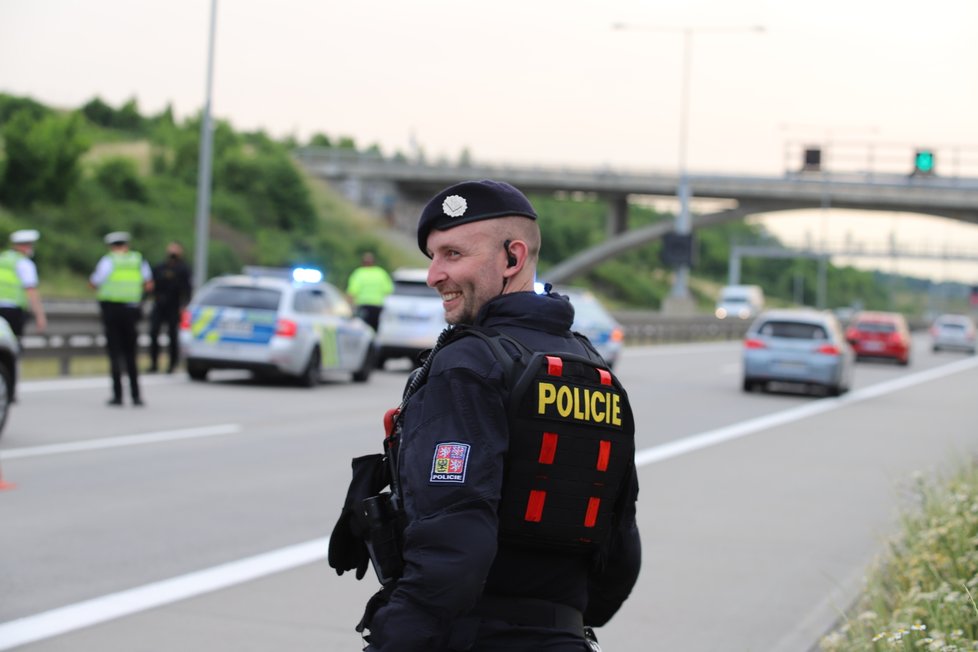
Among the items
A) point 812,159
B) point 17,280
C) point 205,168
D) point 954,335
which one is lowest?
point 954,335

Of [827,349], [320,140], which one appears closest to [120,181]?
[827,349]

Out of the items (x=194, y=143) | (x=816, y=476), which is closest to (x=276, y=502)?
(x=816, y=476)

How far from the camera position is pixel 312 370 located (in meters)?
20.4

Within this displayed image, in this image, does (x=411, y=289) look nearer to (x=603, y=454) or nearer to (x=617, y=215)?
(x=603, y=454)

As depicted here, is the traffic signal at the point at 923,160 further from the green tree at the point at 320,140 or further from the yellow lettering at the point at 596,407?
the green tree at the point at 320,140

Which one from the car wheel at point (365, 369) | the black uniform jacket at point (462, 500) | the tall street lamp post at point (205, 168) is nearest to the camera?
the black uniform jacket at point (462, 500)

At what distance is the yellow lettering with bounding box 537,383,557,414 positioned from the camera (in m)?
2.89

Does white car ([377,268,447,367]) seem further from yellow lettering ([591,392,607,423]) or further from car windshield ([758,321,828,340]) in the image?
yellow lettering ([591,392,607,423])

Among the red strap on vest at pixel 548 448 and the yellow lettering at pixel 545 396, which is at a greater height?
the yellow lettering at pixel 545 396

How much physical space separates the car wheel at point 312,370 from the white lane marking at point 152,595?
38.4 feet

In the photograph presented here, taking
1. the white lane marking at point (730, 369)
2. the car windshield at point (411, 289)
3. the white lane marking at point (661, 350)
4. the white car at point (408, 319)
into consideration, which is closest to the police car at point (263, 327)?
the white car at point (408, 319)

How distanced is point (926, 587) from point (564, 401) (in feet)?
13.3

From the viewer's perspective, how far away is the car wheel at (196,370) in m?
20.0

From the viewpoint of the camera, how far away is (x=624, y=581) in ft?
10.9
